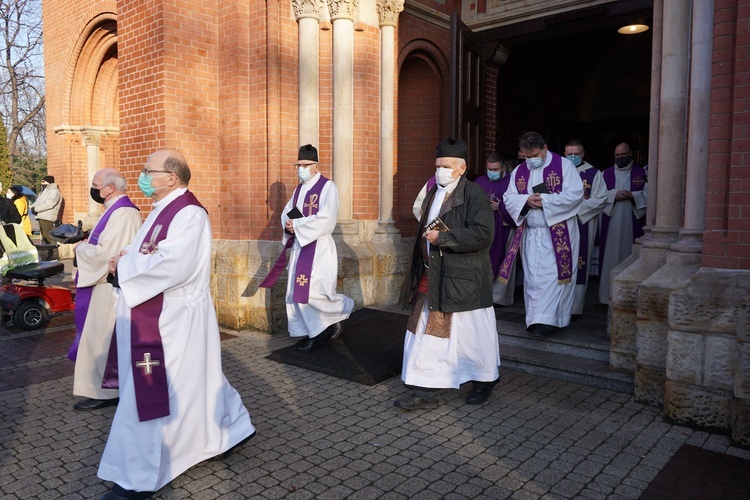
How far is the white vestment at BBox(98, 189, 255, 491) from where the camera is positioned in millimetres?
3209

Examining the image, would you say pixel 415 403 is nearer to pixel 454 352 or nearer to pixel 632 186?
pixel 454 352

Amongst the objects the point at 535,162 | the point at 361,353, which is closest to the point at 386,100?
the point at 535,162

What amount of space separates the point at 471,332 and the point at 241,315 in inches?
145

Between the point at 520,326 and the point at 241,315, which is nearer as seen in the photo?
the point at 520,326

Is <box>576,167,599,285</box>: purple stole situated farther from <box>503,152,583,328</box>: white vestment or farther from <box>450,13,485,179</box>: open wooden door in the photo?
<box>450,13,485,179</box>: open wooden door

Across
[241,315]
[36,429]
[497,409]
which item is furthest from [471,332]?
[241,315]

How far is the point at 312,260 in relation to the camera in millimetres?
6266

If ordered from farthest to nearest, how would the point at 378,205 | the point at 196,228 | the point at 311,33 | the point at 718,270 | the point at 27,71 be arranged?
the point at 27,71 → the point at 378,205 → the point at 311,33 → the point at 718,270 → the point at 196,228

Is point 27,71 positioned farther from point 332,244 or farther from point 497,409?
point 497,409

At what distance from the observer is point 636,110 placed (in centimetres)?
1288

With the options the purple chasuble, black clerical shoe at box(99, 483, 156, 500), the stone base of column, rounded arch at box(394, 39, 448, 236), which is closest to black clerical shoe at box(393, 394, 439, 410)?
the stone base of column

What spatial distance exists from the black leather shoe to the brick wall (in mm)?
1817

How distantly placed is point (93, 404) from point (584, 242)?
513cm

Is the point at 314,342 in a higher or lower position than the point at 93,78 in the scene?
lower
